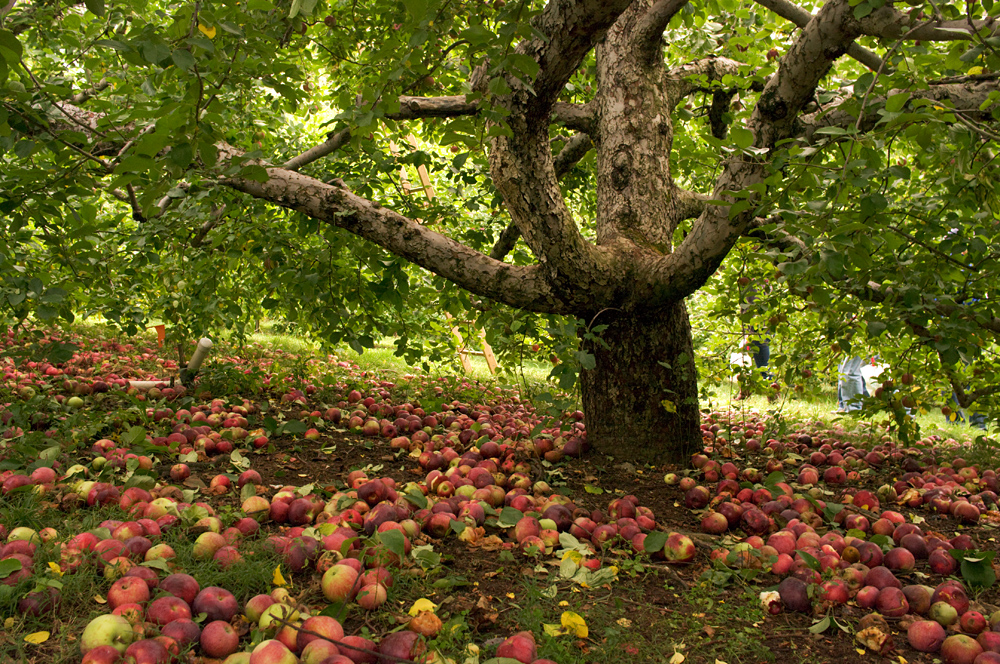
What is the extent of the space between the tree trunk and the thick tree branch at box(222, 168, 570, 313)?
43 centimetres

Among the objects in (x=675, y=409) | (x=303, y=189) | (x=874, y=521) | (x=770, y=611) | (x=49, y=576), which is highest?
(x=303, y=189)

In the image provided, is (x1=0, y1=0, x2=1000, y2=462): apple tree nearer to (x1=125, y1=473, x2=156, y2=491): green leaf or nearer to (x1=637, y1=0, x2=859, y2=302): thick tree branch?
(x1=637, y1=0, x2=859, y2=302): thick tree branch

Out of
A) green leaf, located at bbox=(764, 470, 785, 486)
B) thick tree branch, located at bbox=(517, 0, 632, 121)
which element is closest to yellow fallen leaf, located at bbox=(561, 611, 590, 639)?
thick tree branch, located at bbox=(517, 0, 632, 121)

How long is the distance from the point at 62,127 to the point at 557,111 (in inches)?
115

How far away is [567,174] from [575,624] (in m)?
3.42

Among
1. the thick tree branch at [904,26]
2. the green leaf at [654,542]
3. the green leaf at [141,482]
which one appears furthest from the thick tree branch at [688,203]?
the green leaf at [141,482]

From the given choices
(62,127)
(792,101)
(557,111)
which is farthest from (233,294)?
(792,101)

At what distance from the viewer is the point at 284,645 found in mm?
1521

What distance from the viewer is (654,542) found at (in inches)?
89.0

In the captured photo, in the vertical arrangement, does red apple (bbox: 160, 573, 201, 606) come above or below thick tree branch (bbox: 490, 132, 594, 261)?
below

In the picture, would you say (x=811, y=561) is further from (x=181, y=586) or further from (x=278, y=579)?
(x=181, y=586)

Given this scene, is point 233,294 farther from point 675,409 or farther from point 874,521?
point 874,521

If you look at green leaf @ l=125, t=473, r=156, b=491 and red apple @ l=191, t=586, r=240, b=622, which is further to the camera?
green leaf @ l=125, t=473, r=156, b=491

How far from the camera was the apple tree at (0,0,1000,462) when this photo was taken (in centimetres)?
197
